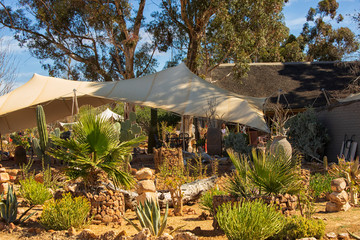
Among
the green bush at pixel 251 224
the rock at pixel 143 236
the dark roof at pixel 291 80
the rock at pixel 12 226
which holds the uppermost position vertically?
the dark roof at pixel 291 80

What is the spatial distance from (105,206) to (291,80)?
1919 cm

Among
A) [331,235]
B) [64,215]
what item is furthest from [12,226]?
[331,235]

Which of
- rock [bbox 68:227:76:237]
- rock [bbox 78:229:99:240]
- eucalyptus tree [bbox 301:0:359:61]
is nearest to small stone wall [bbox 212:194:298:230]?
rock [bbox 78:229:99:240]

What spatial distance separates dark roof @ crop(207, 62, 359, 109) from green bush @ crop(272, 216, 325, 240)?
54.6 feet

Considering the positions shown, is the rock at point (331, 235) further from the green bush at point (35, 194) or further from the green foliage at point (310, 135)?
the green foliage at point (310, 135)

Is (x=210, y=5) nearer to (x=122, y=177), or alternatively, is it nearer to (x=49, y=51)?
(x=49, y=51)

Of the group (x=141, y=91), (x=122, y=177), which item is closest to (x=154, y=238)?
(x=122, y=177)

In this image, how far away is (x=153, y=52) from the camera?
81.5 feet

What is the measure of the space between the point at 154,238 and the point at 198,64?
692 inches

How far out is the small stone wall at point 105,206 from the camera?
20.8ft

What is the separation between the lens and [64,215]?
5617 millimetres

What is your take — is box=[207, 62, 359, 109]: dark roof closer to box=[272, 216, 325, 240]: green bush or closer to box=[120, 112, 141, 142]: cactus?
box=[120, 112, 141, 142]: cactus

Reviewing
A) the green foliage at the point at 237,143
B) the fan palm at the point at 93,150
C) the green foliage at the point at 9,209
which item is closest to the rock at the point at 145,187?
the fan palm at the point at 93,150

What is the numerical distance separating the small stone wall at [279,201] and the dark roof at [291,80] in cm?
1573
